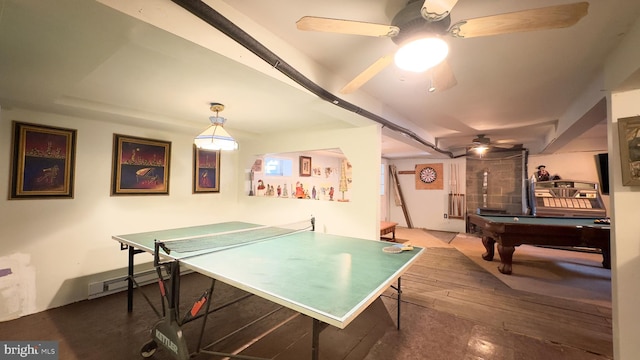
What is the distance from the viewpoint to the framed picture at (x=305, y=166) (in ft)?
19.7

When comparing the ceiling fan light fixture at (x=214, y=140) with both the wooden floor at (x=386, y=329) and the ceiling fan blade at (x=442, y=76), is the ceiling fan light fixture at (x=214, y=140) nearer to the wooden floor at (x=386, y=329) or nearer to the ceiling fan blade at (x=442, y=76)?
the wooden floor at (x=386, y=329)

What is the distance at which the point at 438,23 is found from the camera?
3.84 feet

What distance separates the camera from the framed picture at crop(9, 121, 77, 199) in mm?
2443

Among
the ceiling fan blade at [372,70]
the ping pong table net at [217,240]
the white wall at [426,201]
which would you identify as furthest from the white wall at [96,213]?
the white wall at [426,201]

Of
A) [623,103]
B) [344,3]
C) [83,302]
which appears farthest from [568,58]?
[83,302]

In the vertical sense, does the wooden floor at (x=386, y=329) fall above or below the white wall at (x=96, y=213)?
below

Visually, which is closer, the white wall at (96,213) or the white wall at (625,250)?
the white wall at (625,250)

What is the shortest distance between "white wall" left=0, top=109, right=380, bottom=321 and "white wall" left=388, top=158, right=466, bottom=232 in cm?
494

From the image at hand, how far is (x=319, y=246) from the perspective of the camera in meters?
2.14

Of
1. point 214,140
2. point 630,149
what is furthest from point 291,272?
point 630,149

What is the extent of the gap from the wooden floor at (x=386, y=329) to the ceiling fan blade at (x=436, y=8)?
7.28ft

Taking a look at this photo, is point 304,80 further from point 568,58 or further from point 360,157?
point 568,58

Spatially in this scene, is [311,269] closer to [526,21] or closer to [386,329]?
[386,329]

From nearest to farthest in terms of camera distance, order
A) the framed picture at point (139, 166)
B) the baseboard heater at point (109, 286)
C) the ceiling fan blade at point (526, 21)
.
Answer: the ceiling fan blade at point (526, 21) < the baseboard heater at point (109, 286) < the framed picture at point (139, 166)
